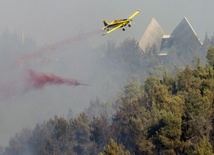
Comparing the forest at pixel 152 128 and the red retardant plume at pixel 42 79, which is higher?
the red retardant plume at pixel 42 79

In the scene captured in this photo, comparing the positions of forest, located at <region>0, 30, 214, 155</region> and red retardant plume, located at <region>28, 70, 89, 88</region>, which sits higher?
red retardant plume, located at <region>28, 70, 89, 88</region>

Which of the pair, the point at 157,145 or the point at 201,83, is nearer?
the point at 157,145

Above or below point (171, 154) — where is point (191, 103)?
above

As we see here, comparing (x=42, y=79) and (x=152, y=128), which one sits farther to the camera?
(x=42, y=79)

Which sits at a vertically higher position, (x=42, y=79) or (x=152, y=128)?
(x=42, y=79)

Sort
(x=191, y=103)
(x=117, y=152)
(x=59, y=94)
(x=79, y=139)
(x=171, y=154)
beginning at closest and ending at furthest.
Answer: (x=117, y=152), (x=171, y=154), (x=191, y=103), (x=79, y=139), (x=59, y=94)

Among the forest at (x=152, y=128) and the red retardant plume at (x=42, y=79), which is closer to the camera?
the forest at (x=152, y=128)

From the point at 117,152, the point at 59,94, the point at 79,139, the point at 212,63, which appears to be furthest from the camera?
the point at 59,94

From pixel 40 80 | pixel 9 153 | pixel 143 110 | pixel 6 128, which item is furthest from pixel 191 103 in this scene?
pixel 6 128

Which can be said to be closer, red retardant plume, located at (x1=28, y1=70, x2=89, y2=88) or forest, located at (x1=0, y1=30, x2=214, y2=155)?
forest, located at (x1=0, y1=30, x2=214, y2=155)

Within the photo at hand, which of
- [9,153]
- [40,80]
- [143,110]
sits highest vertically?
[40,80]

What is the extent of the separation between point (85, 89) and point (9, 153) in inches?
2334

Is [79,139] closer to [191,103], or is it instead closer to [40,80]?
[40,80]

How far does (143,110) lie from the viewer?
83.9 meters
